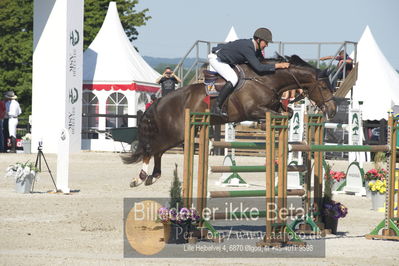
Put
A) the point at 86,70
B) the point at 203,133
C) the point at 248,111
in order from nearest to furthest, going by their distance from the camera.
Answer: the point at 203,133, the point at 248,111, the point at 86,70

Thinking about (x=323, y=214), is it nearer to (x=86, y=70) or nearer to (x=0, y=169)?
(x=0, y=169)

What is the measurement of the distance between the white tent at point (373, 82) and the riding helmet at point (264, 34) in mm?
15485

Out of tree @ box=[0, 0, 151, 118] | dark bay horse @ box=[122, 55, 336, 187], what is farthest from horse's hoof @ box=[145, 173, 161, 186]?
tree @ box=[0, 0, 151, 118]

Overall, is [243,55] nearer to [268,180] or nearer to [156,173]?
[156,173]

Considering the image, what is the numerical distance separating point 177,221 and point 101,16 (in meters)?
33.0

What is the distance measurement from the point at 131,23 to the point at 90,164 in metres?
22.2

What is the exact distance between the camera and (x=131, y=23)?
40781 millimetres

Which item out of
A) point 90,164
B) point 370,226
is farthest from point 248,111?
point 90,164

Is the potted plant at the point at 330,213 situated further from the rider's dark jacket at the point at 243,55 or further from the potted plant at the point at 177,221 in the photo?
the potted plant at the point at 177,221

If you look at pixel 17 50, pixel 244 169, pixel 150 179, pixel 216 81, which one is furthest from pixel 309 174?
pixel 17 50

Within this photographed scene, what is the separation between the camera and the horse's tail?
417 inches

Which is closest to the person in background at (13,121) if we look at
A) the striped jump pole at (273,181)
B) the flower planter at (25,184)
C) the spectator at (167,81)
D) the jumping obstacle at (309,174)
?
the spectator at (167,81)

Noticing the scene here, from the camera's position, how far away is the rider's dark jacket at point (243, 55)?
9.41 m

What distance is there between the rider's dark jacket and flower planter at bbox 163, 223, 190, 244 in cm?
228
